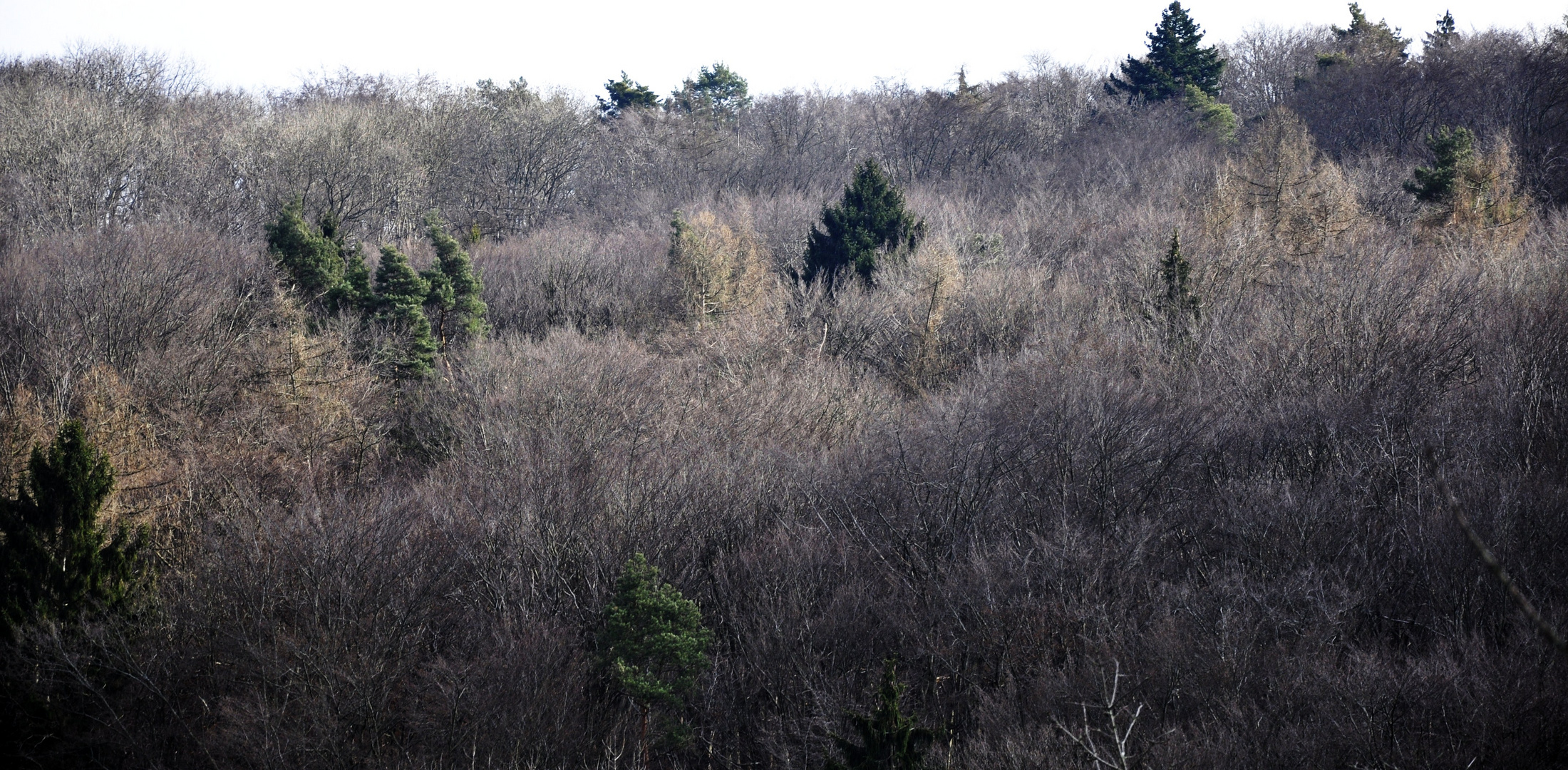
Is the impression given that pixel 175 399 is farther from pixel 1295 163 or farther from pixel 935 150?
pixel 935 150

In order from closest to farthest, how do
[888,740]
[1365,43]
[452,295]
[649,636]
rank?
[888,740] → [649,636] → [452,295] → [1365,43]

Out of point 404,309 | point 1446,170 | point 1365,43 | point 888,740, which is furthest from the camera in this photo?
point 1365,43

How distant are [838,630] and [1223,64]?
44079mm

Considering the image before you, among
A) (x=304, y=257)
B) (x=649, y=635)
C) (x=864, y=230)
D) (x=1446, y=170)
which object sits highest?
(x=1446, y=170)

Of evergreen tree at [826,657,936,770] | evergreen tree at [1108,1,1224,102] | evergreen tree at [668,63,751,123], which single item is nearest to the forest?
evergreen tree at [826,657,936,770]

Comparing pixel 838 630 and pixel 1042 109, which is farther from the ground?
pixel 1042 109

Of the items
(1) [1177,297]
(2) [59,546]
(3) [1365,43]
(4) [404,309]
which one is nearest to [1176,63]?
(3) [1365,43]

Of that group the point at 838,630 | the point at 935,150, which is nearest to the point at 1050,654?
the point at 838,630

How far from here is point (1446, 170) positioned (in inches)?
1371

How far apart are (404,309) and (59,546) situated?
1474cm

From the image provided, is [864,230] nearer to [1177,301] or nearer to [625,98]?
[1177,301]

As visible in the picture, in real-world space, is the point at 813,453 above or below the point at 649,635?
below

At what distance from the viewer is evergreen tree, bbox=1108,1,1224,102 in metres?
53.7

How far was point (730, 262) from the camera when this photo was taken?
132 feet
